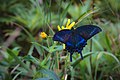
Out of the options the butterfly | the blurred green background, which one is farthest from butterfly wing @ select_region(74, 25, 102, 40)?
the blurred green background

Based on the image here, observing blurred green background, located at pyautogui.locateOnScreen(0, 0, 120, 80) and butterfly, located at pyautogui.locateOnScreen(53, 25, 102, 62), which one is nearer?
butterfly, located at pyautogui.locateOnScreen(53, 25, 102, 62)

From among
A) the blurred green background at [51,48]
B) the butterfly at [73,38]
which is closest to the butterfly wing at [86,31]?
the butterfly at [73,38]

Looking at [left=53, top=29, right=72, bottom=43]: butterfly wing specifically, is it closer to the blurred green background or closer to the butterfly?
the butterfly

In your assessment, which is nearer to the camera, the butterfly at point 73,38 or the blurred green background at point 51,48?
the butterfly at point 73,38

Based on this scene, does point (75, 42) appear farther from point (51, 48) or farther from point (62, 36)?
point (51, 48)

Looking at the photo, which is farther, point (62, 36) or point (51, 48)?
point (51, 48)

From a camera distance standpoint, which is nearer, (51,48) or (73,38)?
(73,38)

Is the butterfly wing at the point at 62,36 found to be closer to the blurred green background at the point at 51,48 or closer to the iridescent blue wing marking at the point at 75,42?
the iridescent blue wing marking at the point at 75,42

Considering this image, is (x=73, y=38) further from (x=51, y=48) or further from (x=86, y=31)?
(x=51, y=48)

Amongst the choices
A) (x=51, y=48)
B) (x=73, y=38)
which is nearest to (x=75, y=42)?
(x=73, y=38)
